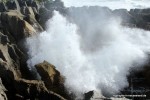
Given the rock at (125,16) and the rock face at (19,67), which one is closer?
the rock face at (19,67)

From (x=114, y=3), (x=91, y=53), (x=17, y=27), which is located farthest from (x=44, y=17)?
(x=114, y=3)

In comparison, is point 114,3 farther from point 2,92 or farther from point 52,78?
point 2,92

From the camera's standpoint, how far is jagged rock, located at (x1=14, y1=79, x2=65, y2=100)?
2084 centimetres

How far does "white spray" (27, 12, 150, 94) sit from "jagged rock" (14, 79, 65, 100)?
1.61 metres

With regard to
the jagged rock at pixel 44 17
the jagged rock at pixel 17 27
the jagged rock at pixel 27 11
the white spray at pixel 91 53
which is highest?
the jagged rock at pixel 27 11

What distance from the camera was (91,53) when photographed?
1023 inches

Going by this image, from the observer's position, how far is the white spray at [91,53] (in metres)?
23.2

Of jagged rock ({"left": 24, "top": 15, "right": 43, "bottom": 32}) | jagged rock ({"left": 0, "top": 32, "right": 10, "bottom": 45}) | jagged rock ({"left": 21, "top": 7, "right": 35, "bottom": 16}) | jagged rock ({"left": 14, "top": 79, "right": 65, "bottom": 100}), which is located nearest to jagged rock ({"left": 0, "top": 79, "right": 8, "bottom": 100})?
jagged rock ({"left": 14, "top": 79, "right": 65, "bottom": 100})

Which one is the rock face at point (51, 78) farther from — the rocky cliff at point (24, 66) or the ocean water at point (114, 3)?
the ocean water at point (114, 3)

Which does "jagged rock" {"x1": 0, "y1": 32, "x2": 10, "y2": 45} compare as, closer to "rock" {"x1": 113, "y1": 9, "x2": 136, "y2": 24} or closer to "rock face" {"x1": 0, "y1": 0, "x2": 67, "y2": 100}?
"rock face" {"x1": 0, "y1": 0, "x2": 67, "y2": 100}

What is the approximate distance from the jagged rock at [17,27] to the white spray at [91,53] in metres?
0.56

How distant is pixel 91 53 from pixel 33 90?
6113mm

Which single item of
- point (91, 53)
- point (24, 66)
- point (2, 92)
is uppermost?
point (91, 53)

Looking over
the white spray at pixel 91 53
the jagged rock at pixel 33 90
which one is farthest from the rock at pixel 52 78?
the jagged rock at pixel 33 90
